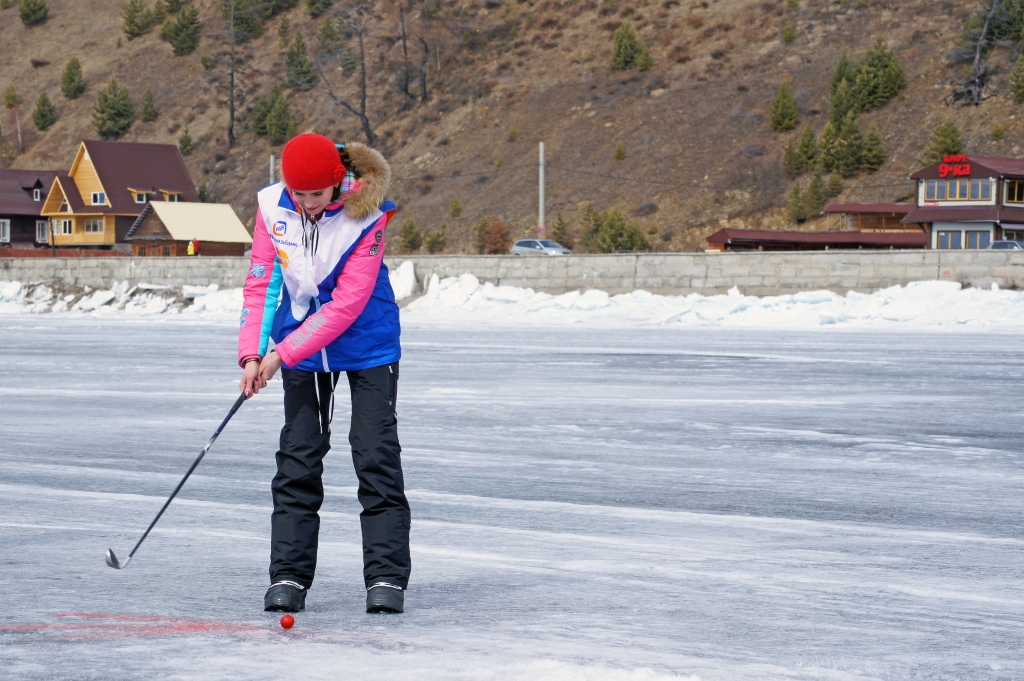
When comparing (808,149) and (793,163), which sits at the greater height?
(808,149)

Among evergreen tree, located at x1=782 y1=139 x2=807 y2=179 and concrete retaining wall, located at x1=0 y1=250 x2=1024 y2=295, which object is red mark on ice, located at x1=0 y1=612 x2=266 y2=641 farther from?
evergreen tree, located at x1=782 y1=139 x2=807 y2=179

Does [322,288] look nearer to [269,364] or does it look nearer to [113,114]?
[269,364]

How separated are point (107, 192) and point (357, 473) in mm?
76870

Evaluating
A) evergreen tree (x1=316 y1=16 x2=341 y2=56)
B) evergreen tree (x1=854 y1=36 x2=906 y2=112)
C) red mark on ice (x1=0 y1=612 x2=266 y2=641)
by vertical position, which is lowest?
red mark on ice (x1=0 y1=612 x2=266 y2=641)

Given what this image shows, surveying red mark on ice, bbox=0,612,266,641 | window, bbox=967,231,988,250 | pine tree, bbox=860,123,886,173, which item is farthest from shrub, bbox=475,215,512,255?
red mark on ice, bbox=0,612,266,641

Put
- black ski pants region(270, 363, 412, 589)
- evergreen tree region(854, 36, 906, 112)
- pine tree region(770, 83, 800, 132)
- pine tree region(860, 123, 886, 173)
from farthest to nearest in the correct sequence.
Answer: pine tree region(770, 83, 800, 132) → evergreen tree region(854, 36, 906, 112) → pine tree region(860, 123, 886, 173) → black ski pants region(270, 363, 412, 589)

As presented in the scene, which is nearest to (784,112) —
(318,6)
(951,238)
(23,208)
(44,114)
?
(951,238)

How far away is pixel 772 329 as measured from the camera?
23.2 m

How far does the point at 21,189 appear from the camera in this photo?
80.1 metres

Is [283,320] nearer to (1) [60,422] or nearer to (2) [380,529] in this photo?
(2) [380,529]

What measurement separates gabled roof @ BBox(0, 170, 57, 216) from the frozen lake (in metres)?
71.2

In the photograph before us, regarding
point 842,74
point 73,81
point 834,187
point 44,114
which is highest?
point 73,81

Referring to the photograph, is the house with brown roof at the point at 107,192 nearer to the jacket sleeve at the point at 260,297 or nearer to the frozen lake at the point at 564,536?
the frozen lake at the point at 564,536

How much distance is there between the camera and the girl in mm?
4121
